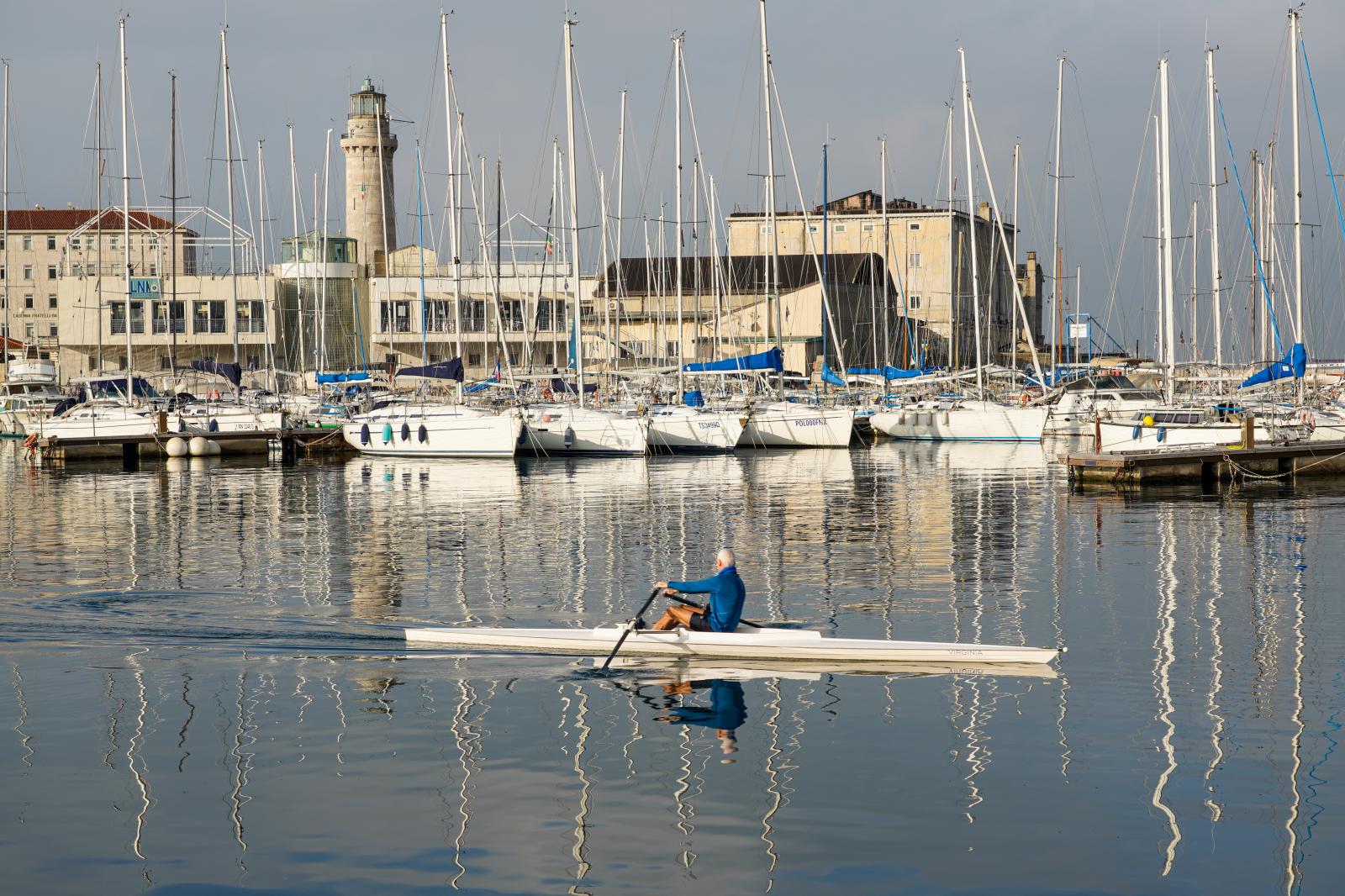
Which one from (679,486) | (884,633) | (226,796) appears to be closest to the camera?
(226,796)

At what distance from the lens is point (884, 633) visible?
19250 mm

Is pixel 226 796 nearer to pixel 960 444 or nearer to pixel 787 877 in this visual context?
pixel 787 877

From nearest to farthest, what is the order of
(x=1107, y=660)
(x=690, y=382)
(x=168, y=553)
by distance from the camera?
(x=1107, y=660) < (x=168, y=553) < (x=690, y=382)

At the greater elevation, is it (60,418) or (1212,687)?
(60,418)

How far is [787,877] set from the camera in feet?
34.9

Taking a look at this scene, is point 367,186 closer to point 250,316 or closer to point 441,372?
point 250,316

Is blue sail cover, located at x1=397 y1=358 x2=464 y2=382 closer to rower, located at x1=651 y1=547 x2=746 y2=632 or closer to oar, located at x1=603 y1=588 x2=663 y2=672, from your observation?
rower, located at x1=651 y1=547 x2=746 y2=632

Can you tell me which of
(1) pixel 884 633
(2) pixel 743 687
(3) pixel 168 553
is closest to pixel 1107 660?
(1) pixel 884 633

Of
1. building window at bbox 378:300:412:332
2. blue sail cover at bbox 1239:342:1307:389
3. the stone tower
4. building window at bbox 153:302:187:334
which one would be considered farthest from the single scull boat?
the stone tower

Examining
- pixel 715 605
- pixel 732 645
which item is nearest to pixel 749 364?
pixel 715 605

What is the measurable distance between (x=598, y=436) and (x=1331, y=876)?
43364mm

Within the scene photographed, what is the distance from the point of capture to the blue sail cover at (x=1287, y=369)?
43.4 m

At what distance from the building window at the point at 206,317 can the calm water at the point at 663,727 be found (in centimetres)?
7031

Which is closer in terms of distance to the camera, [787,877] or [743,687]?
[787,877]
